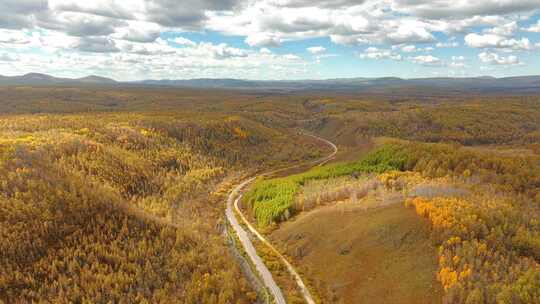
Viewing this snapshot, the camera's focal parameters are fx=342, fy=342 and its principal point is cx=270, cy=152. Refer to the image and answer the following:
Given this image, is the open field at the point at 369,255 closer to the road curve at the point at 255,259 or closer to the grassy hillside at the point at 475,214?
the grassy hillside at the point at 475,214

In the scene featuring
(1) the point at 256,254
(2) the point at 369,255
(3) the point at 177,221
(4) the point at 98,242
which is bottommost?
(1) the point at 256,254

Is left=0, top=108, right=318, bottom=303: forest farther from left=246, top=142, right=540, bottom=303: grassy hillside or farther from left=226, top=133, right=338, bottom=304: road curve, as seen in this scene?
left=246, top=142, right=540, bottom=303: grassy hillside

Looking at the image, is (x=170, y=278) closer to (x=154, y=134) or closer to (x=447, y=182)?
(x=447, y=182)

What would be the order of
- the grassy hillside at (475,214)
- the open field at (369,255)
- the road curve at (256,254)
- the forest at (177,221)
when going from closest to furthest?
the grassy hillside at (475,214) < the forest at (177,221) < the open field at (369,255) < the road curve at (256,254)

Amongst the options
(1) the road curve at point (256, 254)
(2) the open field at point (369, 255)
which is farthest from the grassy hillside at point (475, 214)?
(1) the road curve at point (256, 254)

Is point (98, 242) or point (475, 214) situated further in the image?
point (98, 242)

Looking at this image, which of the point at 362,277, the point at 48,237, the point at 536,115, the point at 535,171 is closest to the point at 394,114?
the point at 536,115

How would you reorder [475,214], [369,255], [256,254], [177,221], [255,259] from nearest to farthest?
1. [475,214]
2. [369,255]
3. [255,259]
4. [256,254]
5. [177,221]

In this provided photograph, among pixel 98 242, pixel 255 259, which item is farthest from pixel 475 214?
pixel 98 242

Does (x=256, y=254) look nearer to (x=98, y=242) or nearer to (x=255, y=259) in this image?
(x=255, y=259)

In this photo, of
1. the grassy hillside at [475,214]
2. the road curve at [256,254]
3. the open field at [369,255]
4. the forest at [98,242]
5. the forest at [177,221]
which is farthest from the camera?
the road curve at [256,254]

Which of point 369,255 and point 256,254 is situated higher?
point 369,255
